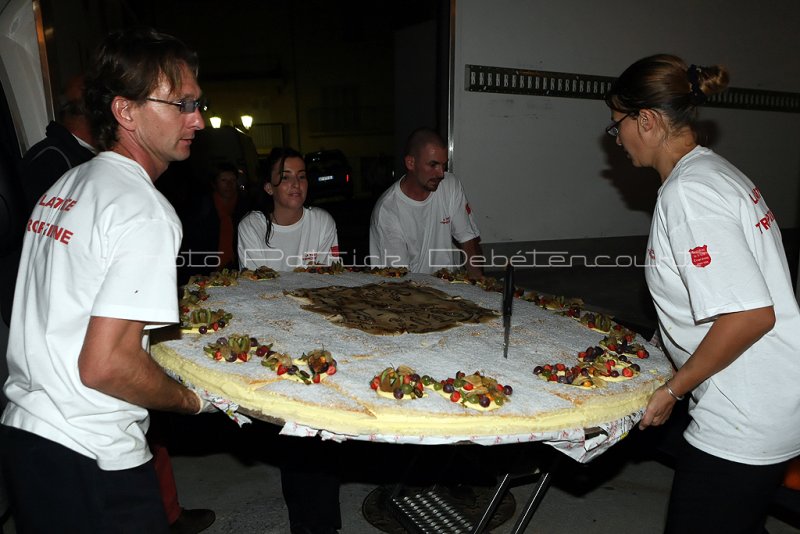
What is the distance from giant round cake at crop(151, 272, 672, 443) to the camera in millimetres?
1575

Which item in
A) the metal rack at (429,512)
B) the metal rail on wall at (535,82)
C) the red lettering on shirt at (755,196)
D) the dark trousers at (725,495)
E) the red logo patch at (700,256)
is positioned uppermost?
the metal rail on wall at (535,82)

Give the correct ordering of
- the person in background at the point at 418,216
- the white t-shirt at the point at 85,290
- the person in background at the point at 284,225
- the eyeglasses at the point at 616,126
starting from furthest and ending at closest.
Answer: the person in background at the point at 418,216
the person in background at the point at 284,225
the eyeglasses at the point at 616,126
the white t-shirt at the point at 85,290

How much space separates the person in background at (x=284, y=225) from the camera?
11.9 ft

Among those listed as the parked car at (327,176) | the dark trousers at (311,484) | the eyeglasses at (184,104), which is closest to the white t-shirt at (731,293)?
the eyeglasses at (184,104)

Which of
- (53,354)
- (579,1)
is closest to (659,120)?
(53,354)

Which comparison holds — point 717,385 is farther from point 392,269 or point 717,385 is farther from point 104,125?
point 392,269

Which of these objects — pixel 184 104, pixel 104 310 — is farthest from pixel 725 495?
pixel 184 104

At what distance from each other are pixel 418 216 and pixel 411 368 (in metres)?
2.38

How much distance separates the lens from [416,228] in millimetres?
4207

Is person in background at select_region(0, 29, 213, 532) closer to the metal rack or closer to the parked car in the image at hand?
the metal rack

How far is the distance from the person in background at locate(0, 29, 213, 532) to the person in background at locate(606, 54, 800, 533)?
1364 millimetres

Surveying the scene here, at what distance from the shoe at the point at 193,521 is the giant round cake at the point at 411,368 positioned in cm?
112

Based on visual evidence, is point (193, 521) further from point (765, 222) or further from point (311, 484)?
point (765, 222)

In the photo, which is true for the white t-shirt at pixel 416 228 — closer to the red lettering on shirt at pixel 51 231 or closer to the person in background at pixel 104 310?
the person in background at pixel 104 310
